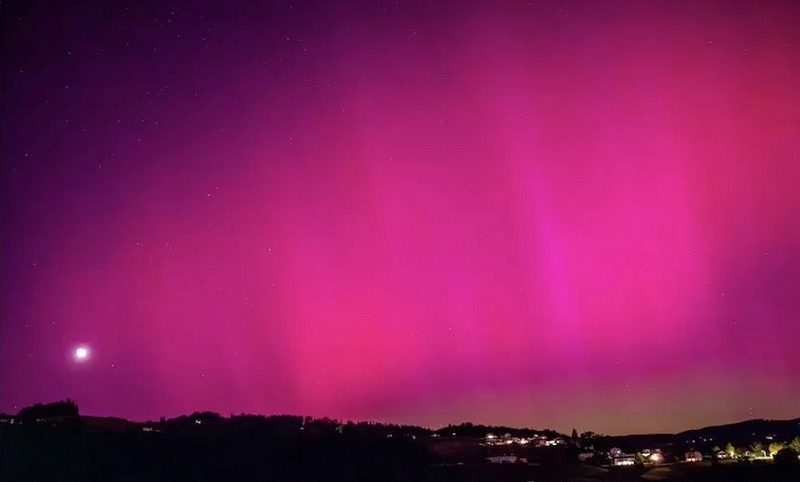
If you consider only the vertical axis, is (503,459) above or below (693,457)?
above

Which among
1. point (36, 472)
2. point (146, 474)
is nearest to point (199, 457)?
point (146, 474)

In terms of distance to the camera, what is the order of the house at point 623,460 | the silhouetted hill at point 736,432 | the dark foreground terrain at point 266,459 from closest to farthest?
1. the dark foreground terrain at point 266,459
2. the house at point 623,460
3. the silhouetted hill at point 736,432

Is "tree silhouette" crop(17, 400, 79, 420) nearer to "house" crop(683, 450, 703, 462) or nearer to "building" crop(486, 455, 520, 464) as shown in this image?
"building" crop(486, 455, 520, 464)

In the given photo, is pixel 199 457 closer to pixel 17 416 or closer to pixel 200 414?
pixel 200 414

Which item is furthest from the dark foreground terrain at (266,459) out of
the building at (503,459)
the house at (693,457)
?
the house at (693,457)

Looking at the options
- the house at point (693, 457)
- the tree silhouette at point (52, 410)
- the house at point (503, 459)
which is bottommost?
the house at point (693, 457)

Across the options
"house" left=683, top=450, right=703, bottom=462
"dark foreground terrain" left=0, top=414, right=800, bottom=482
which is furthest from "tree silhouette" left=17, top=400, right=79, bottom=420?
"house" left=683, top=450, right=703, bottom=462

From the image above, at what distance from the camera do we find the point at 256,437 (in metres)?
36.9

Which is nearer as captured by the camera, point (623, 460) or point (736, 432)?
point (623, 460)

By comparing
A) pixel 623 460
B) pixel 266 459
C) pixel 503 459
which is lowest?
pixel 623 460

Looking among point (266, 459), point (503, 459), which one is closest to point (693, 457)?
point (503, 459)

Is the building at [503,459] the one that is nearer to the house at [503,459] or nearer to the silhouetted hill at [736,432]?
the house at [503,459]

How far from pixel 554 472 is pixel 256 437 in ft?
45.9

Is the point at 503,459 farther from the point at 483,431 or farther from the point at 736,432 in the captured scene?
the point at 736,432
